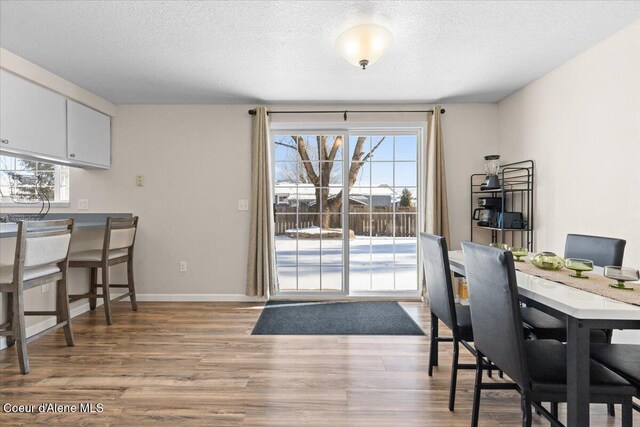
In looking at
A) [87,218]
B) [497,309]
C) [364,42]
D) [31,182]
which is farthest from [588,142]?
[31,182]

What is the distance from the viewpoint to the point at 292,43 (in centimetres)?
236

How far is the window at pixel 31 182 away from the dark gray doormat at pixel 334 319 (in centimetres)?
267

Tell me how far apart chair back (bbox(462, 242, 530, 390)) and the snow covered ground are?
7.63ft

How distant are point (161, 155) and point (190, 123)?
49 centimetres

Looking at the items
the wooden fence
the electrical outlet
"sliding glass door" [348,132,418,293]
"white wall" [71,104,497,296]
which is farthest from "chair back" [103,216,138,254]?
"sliding glass door" [348,132,418,293]

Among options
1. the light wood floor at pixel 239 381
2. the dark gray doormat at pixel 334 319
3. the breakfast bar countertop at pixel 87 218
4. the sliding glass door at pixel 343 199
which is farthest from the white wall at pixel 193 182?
the light wood floor at pixel 239 381

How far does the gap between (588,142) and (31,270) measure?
4.09m

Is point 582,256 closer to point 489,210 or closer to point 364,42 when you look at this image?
point 489,210

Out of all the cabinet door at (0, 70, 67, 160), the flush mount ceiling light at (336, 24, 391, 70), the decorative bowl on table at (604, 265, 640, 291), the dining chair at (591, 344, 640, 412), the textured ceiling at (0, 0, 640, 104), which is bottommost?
the dining chair at (591, 344, 640, 412)

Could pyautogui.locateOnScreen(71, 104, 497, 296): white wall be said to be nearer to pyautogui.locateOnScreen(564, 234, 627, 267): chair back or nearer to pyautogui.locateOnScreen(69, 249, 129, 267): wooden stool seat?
pyautogui.locateOnScreen(69, 249, 129, 267): wooden stool seat

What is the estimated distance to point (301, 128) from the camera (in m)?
3.76

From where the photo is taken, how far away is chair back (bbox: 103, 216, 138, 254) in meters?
2.90

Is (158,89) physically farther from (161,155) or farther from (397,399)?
(397,399)

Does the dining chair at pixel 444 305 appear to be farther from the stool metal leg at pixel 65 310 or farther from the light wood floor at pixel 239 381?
the stool metal leg at pixel 65 310
